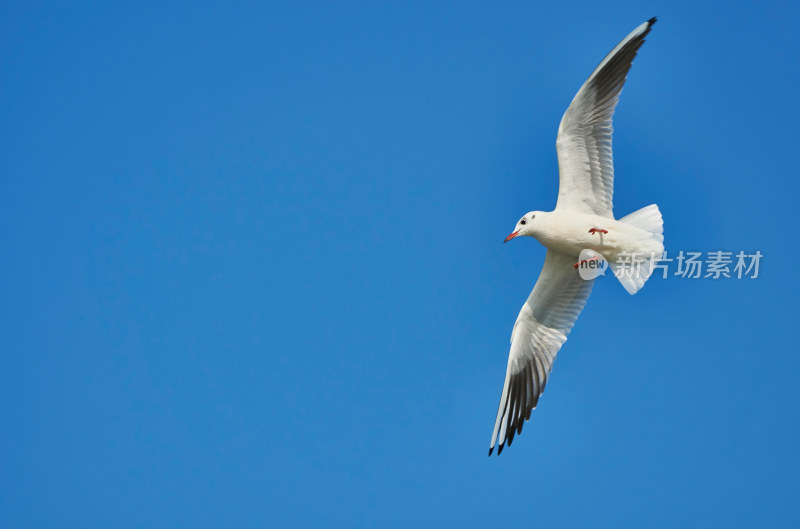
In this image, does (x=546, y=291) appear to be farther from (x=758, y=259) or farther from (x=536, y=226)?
(x=758, y=259)

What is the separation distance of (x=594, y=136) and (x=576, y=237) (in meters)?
0.88

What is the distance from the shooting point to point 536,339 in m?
8.62

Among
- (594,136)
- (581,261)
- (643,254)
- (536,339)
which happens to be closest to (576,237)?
(581,261)

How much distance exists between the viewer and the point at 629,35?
7520mm

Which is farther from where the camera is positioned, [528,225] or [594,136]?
[528,225]

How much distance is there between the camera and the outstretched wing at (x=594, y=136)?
7.53 m

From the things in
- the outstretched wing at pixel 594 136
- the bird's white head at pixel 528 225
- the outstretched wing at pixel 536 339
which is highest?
the outstretched wing at pixel 594 136

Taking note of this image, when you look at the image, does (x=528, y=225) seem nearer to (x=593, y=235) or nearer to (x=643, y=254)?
(x=593, y=235)

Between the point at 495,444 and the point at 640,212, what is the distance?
253 cm

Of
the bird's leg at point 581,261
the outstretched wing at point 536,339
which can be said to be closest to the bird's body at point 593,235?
the bird's leg at point 581,261

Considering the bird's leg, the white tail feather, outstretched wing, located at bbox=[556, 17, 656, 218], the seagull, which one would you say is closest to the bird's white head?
the seagull

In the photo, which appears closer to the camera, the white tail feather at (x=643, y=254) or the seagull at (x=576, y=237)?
the seagull at (x=576, y=237)

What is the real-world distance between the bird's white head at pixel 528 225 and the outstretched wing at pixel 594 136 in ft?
0.92

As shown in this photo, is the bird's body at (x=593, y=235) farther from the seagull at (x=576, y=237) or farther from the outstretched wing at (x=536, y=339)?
the outstretched wing at (x=536, y=339)
